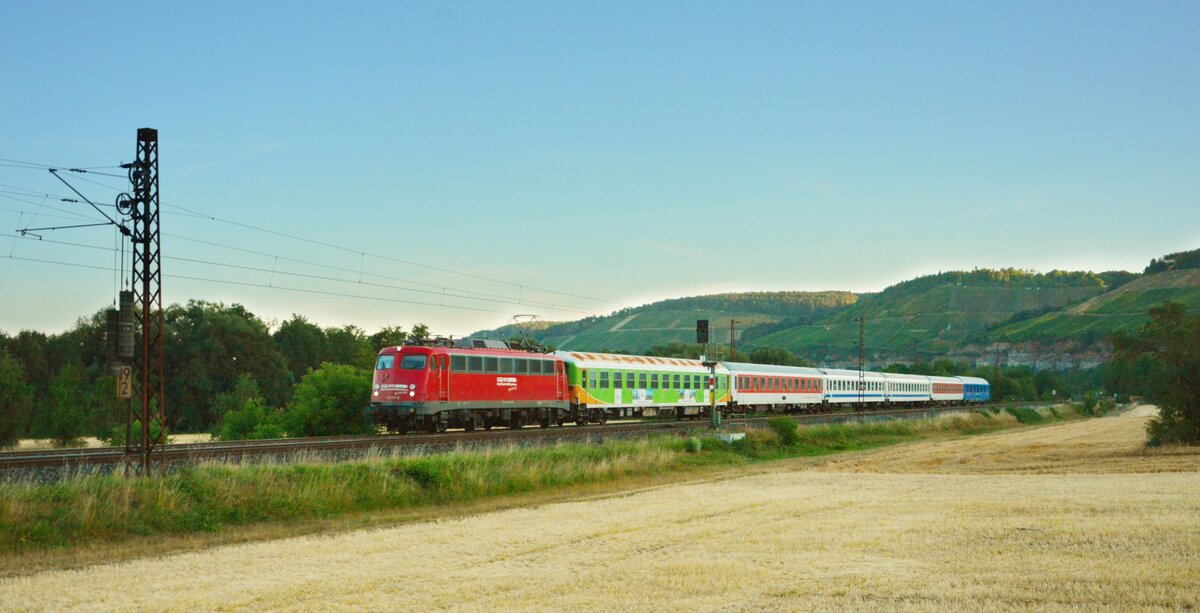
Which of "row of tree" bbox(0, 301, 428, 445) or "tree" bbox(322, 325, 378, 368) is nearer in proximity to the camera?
"row of tree" bbox(0, 301, 428, 445)

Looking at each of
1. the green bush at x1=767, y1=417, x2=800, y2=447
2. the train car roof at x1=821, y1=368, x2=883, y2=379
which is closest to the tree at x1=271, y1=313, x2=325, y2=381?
the train car roof at x1=821, y1=368, x2=883, y2=379

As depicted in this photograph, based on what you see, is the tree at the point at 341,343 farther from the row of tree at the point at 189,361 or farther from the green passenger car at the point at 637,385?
the green passenger car at the point at 637,385

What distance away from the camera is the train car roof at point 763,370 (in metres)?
67.6

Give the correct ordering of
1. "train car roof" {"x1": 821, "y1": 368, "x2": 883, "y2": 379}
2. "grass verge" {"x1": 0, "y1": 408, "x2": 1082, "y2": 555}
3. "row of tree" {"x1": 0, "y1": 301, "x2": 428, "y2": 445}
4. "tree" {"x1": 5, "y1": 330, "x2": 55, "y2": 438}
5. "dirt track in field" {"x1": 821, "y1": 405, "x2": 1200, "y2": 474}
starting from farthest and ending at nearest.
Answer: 1. "tree" {"x1": 5, "y1": 330, "x2": 55, "y2": 438}
2. "train car roof" {"x1": 821, "y1": 368, "x2": 883, "y2": 379}
3. "row of tree" {"x1": 0, "y1": 301, "x2": 428, "y2": 445}
4. "dirt track in field" {"x1": 821, "y1": 405, "x2": 1200, "y2": 474}
5. "grass verge" {"x1": 0, "y1": 408, "x2": 1082, "y2": 555}

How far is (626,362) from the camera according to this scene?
56.2m

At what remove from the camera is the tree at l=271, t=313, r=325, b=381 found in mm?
106500

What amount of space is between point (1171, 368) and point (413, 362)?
30.3m

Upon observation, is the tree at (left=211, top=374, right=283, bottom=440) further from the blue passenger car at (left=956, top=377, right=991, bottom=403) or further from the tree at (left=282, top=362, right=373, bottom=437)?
the blue passenger car at (left=956, top=377, right=991, bottom=403)

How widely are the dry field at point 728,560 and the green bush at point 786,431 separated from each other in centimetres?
2050

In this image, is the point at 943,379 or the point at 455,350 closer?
the point at 455,350

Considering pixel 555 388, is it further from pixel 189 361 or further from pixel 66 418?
pixel 189 361

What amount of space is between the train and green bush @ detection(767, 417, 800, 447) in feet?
10.4

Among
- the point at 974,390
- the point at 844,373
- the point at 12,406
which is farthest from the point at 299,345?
the point at 974,390

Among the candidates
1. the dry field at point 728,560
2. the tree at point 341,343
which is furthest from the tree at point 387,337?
A: the dry field at point 728,560
